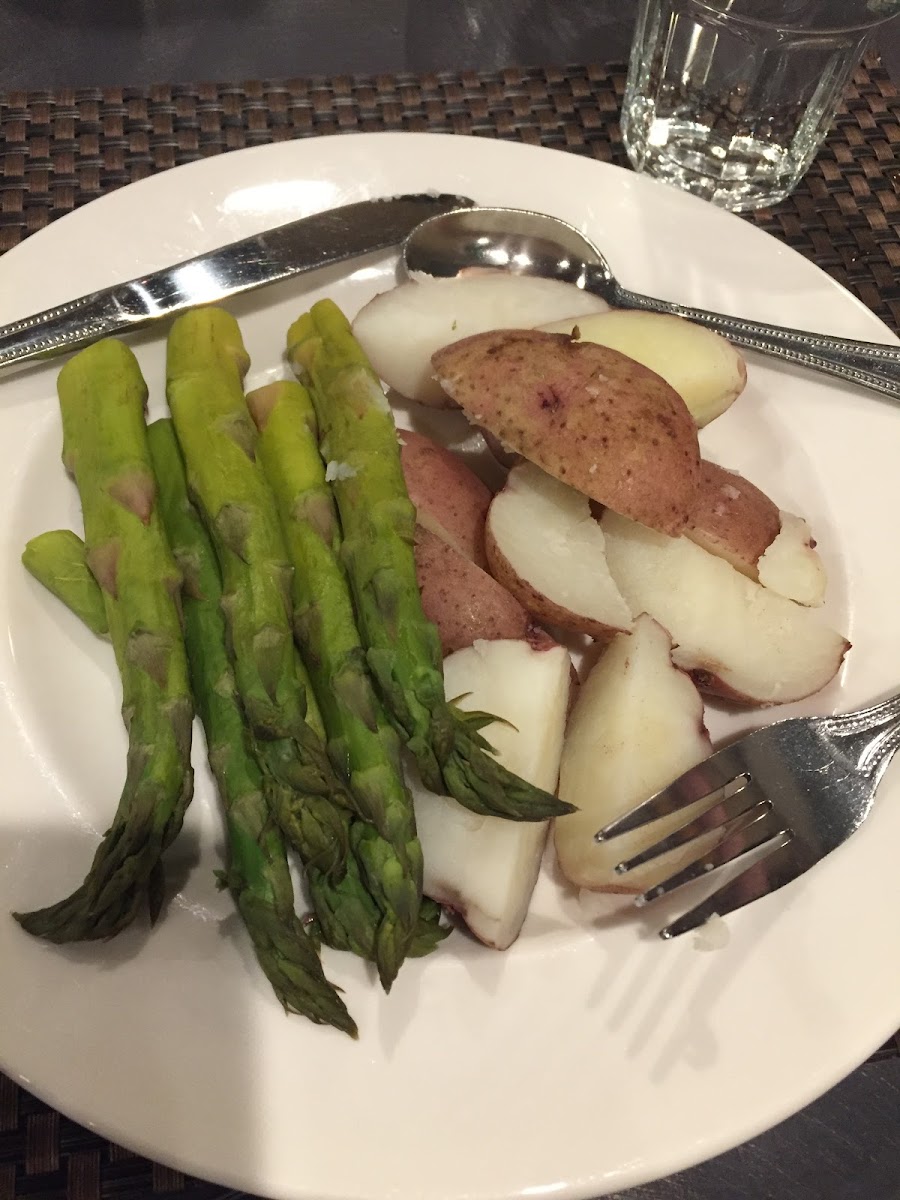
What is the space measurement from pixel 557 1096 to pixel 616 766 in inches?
14.1

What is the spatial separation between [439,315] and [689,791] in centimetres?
77

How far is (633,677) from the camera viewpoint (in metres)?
1.12

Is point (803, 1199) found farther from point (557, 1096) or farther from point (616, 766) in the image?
point (616, 766)

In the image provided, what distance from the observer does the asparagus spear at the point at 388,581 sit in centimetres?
99

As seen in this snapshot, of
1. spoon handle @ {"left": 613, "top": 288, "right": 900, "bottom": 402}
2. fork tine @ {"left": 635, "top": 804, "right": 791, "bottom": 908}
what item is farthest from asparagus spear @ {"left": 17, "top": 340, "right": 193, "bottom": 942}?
spoon handle @ {"left": 613, "top": 288, "right": 900, "bottom": 402}

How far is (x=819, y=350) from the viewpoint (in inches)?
56.3

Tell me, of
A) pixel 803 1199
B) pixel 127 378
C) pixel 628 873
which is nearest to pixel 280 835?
pixel 628 873

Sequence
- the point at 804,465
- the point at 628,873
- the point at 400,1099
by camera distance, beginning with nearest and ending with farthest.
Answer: the point at 400,1099 < the point at 628,873 < the point at 804,465

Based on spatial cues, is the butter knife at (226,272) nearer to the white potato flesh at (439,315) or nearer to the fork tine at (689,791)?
the white potato flesh at (439,315)

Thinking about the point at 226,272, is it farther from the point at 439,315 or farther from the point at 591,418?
the point at 591,418

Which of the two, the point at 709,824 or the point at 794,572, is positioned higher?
the point at 794,572

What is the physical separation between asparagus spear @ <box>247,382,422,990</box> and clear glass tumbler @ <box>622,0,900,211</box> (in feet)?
3.47

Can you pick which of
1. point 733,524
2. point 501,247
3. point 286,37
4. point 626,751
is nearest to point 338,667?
A: point 626,751

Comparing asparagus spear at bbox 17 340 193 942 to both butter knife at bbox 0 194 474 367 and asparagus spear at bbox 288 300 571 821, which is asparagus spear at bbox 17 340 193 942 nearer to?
butter knife at bbox 0 194 474 367
